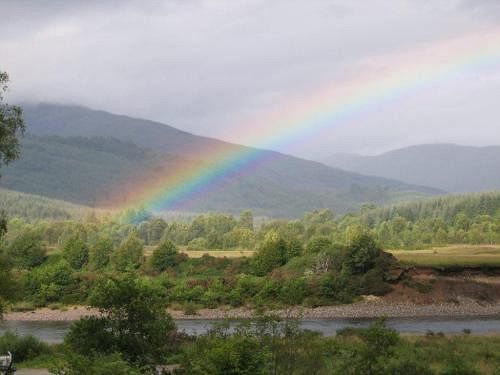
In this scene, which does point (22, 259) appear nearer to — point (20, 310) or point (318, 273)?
point (20, 310)

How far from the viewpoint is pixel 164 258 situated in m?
119

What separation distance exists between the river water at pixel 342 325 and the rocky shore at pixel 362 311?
4.34 m

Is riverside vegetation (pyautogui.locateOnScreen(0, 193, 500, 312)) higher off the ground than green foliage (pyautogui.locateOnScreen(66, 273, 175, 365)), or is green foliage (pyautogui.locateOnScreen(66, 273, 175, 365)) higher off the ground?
green foliage (pyautogui.locateOnScreen(66, 273, 175, 365))

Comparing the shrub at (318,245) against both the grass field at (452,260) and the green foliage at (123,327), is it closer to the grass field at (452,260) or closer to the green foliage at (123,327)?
the grass field at (452,260)

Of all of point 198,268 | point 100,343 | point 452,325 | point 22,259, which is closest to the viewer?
point 100,343

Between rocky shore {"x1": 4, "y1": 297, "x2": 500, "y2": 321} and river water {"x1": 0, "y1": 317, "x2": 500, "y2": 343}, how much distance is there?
171 inches

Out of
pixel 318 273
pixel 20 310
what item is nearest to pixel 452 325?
pixel 318 273

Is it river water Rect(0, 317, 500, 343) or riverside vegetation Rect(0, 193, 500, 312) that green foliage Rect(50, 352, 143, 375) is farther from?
riverside vegetation Rect(0, 193, 500, 312)

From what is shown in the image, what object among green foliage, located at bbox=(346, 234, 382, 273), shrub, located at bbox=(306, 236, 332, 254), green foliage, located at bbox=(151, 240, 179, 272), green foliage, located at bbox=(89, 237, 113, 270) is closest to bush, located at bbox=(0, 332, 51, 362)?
green foliage, located at bbox=(346, 234, 382, 273)

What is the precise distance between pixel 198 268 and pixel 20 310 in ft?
98.5

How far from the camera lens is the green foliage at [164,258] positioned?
118 meters

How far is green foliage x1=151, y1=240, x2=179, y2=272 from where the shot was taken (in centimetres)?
11838

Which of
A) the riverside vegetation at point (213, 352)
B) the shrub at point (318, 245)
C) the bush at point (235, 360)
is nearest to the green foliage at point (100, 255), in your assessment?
the shrub at point (318, 245)

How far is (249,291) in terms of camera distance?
10038 centimetres
